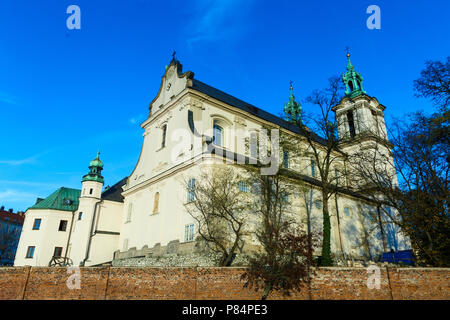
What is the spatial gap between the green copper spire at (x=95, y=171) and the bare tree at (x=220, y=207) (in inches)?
535

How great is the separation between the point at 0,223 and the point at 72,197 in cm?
3768

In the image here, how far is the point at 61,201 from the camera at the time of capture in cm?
3409

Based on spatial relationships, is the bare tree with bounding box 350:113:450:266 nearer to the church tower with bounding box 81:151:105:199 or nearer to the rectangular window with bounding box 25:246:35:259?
the church tower with bounding box 81:151:105:199

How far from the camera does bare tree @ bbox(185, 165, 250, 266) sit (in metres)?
16.3

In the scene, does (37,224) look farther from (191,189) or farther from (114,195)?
(191,189)

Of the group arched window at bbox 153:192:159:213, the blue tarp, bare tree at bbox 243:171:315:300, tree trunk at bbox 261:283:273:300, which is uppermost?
arched window at bbox 153:192:159:213

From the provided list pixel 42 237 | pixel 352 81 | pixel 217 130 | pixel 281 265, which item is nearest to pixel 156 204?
pixel 217 130

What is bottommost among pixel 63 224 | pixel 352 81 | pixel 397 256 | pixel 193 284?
pixel 193 284

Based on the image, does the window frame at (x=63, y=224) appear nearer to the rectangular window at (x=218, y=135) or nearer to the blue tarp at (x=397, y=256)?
the rectangular window at (x=218, y=135)

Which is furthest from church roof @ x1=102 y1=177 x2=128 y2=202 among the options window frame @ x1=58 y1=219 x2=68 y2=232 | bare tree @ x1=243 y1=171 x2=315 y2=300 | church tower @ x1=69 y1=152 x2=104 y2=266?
bare tree @ x1=243 y1=171 x2=315 y2=300

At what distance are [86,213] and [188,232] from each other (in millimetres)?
12852

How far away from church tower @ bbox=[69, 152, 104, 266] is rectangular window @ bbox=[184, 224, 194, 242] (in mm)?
11191
